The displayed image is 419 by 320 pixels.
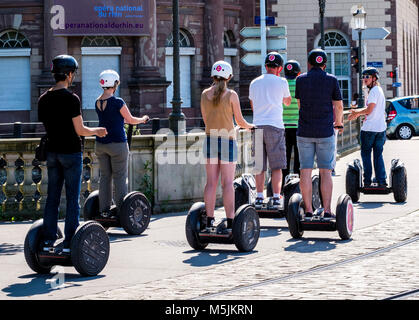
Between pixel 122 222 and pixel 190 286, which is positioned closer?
pixel 190 286

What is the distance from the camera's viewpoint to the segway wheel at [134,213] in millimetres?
11914

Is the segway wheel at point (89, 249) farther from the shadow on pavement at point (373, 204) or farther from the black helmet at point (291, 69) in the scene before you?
the shadow on pavement at point (373, 204)

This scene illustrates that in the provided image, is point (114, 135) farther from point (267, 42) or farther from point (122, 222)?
point (267, 42)

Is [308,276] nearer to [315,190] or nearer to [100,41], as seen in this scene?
[315,190]

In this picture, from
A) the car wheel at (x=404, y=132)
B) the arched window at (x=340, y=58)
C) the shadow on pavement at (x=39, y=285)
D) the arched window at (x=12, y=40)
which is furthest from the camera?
the arched window at (x=340, y=58)

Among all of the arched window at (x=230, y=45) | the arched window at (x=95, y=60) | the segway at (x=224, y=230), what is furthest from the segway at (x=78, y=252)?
the arched window at (x=230, y=45)

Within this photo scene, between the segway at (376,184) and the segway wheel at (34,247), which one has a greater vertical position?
the segway at (376,184)

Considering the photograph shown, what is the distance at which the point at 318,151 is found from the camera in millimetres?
11383

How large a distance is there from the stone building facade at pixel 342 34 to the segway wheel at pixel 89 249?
133 ft

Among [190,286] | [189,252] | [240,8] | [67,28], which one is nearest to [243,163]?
[189,252]

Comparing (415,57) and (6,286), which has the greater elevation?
(415,57)

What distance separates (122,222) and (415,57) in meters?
51.5

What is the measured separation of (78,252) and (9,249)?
7.53ft
